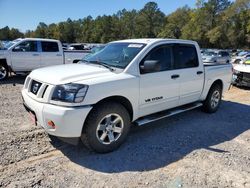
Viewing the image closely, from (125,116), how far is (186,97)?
187 cm

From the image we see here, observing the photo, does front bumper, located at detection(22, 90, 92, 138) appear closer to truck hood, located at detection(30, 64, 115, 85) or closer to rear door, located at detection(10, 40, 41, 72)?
truck hood, located at detection(30, 64, 115, 85)

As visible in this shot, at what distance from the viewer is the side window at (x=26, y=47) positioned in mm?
10984

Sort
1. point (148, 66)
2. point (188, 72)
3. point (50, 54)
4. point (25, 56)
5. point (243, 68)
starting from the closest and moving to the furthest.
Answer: point (148, 66) < point (188, 72) < point (243, 68) < point (25, 56) < point (50, 54)

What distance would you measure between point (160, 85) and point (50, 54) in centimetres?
830

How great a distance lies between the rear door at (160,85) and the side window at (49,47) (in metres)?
8.02

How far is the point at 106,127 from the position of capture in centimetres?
406

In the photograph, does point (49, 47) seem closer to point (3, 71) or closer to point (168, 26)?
point (3, 71)

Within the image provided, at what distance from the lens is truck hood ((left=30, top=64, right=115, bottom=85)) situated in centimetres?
377

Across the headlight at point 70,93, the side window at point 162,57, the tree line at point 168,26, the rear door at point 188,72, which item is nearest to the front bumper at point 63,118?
the headlight at point 70,93

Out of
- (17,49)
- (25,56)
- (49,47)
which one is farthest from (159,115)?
(49,47)

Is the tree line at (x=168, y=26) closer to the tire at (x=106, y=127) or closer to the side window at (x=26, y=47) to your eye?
the side window at (x=26, y=47)

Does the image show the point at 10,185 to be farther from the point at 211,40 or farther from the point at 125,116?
the point at 211,40

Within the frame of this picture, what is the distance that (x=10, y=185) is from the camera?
322 cm

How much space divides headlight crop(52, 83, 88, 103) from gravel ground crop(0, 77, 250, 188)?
38.7 inches
